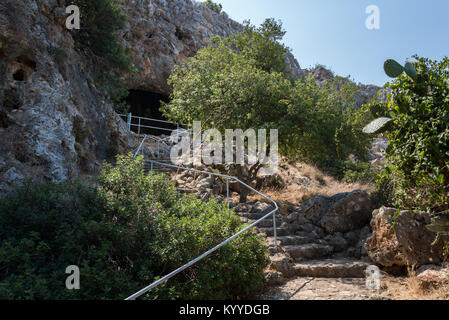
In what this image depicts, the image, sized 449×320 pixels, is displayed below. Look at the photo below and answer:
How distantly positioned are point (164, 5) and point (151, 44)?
8.92 feet

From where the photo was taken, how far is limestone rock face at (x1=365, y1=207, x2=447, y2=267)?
5.06m

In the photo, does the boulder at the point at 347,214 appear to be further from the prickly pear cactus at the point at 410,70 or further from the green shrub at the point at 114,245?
the prickly pear cactus at the point at 410,70

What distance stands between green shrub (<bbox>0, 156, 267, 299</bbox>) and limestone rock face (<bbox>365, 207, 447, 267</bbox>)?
2.31m

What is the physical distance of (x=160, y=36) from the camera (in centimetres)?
1579

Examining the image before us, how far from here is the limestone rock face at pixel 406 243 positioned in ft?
16.6

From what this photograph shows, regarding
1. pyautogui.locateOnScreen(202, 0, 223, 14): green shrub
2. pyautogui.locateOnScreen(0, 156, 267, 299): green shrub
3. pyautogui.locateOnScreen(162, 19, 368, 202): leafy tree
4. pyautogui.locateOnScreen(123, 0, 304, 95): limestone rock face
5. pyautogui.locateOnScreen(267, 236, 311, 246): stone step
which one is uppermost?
pyautogui.locateOnScreen(202, 0, 223, 14): green shrub

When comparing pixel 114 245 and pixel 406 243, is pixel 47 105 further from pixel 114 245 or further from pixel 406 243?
pixel 406 243

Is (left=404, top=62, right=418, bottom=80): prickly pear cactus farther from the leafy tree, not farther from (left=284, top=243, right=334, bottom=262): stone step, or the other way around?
the leafy tree

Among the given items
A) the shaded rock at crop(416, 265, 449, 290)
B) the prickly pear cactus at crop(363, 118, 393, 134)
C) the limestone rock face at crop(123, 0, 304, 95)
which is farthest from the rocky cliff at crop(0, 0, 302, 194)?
the shaded rock at crop(416, 265, 449, 290)

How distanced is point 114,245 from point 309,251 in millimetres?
4035

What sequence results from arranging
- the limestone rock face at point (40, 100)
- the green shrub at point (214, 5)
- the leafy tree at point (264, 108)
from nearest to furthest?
1. the limestone rock face at point (40, 100)
2. the leafy tree at point (264, 108)
3. the green shrub at point (214, 5)

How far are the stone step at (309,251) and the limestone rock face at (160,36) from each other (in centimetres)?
1029

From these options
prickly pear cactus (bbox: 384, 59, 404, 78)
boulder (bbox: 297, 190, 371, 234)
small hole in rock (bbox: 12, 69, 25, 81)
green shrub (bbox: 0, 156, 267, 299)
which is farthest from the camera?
boulder (bbox: 297, 190, 371, 234)

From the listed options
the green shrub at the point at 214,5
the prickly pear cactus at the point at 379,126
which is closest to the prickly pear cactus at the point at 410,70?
the prickly pear cactus at the point at 379,126
